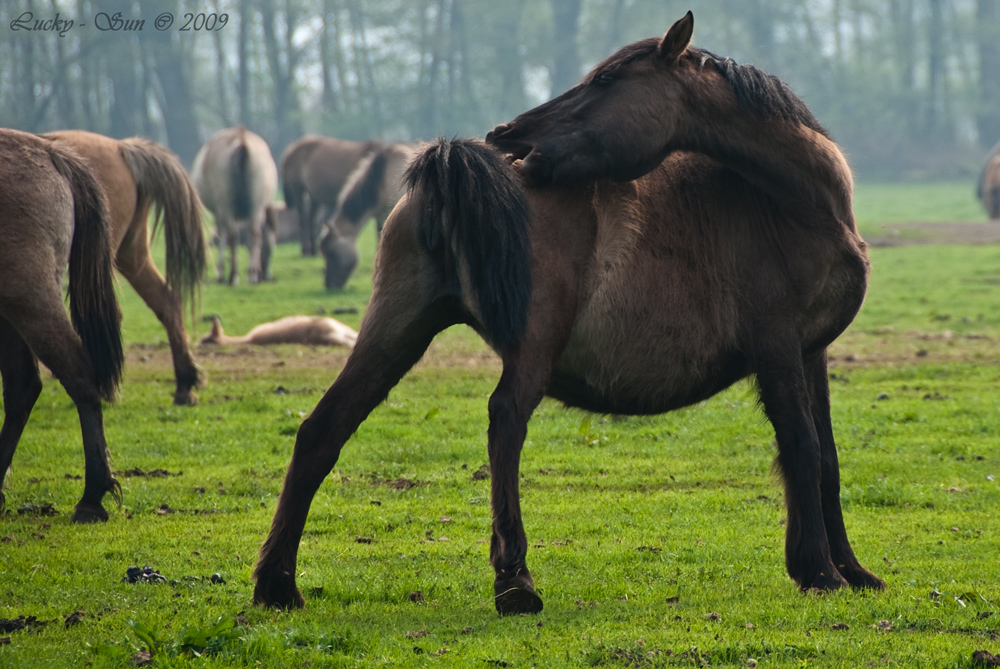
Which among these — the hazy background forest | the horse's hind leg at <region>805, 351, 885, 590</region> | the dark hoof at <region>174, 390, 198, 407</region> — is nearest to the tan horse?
the dark hoof at <region>174, 390, 198, 407</region>

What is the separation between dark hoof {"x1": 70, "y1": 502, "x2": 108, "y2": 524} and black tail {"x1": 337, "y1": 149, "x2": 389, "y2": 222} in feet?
47.5

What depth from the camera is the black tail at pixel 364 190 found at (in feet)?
65.3

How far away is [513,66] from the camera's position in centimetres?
5528

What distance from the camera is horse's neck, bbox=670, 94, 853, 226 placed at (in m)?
4.39

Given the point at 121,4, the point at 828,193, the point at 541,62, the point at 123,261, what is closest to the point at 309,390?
the point at 123,261

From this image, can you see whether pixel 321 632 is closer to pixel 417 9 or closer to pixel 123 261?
pixel 123 261

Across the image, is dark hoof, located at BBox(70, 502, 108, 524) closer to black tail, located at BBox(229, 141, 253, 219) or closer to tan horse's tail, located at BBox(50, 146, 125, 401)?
tan horse's tail, located at BBox(50, 146, 125, 401)

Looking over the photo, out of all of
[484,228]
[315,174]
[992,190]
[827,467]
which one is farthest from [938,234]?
[484,228]

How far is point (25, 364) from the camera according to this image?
6039 mm

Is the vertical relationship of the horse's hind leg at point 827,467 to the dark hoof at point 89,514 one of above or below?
above

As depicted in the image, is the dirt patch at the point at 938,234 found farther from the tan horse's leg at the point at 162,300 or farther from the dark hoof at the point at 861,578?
the dark hoof at the point at 861,578

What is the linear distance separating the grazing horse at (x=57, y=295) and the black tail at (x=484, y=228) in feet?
8.85

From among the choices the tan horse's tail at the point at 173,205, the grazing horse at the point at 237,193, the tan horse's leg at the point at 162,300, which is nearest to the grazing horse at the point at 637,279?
the tan horse's tail at the point at 173,205

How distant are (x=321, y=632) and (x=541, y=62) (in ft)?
178
